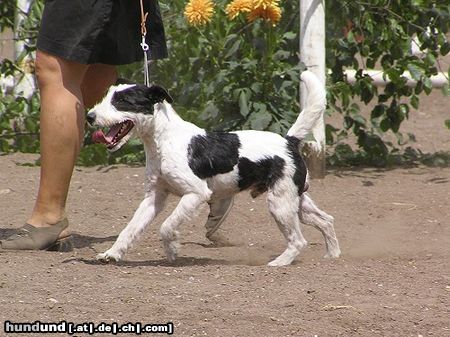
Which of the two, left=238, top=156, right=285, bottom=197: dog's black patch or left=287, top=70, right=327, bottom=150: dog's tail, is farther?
left=287, top=70, right=327, bottom=150: dog's tail

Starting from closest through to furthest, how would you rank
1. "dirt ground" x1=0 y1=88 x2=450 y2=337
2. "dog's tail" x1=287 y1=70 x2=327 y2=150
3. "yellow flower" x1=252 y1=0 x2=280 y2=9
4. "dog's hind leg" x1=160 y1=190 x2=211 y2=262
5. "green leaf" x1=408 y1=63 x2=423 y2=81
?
1. "dirt ground" x1=0 y1=88 x2=450 y2=337
2. "dog's hind leg" x1=160 y1=190 x2=211 y2=262
3. "dog's tail" x1=287 y1=70 x2=327 y2=150
4. "yellow flower" x1=252 y1=0 x2=280 y2=9
5. "green leaf" x1=408 y1=63 x2=423 y2=81

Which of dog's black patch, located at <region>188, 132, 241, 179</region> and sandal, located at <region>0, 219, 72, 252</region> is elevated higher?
dog's black patch, located at <region>188, 132, 241, 179</region>

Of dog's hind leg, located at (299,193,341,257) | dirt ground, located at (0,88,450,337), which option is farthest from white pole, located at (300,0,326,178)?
dog's hind leg, located at (299,193,341,257)

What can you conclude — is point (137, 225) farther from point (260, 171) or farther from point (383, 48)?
point (383, 48)

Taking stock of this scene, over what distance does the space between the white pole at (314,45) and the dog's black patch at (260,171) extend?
2.02 m

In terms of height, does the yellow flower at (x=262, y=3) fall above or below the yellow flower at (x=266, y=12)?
above

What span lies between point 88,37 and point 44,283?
130 centimetres

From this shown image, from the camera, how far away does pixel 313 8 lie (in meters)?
7.62

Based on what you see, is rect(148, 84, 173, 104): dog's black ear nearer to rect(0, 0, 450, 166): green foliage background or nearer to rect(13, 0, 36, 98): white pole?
rect(0, 0, 450, 166): green foliage background

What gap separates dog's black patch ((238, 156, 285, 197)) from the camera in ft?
18.3

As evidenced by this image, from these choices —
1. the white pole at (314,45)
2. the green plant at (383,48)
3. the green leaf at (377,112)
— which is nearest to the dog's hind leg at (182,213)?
the white pole at (314,45)

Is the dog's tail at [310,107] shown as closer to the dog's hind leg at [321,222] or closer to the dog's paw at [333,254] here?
the dog's hind leg at [321,222]

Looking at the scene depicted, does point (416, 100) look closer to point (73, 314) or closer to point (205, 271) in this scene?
point (205, 271)

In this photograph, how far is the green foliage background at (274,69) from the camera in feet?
25.0
